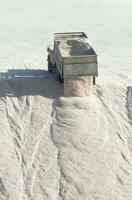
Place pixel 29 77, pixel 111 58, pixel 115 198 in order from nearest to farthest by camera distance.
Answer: pixel 115 198, pixel 29 77, pixel 111 58

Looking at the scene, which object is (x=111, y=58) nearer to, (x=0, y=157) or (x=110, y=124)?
(x=110, y=124)

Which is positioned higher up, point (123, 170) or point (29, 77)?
point (29, 77)

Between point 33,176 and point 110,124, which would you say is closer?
point 33,176

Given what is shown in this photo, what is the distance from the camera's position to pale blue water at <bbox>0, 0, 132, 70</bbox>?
2234 centimetres

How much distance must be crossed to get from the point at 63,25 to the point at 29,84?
962 cm

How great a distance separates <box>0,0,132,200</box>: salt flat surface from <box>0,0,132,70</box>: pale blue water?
14 centimetres

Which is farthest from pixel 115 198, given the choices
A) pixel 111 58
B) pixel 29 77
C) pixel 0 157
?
pixel 111 58

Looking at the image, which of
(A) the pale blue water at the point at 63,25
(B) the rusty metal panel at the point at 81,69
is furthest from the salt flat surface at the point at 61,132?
(B) the rusty metal panel at the point at 81,69

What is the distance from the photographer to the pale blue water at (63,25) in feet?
73.3

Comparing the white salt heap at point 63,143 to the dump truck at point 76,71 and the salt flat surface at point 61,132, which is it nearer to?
the salt flat surface at point 61,132

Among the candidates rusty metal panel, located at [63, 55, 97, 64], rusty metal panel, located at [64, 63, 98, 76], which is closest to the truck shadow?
rusty metal panel, located at [64, 63, 98, 76]

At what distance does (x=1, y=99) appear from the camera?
16812 mm

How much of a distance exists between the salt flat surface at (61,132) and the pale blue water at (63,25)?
0.14 m

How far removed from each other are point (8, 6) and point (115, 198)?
67.1 ft
